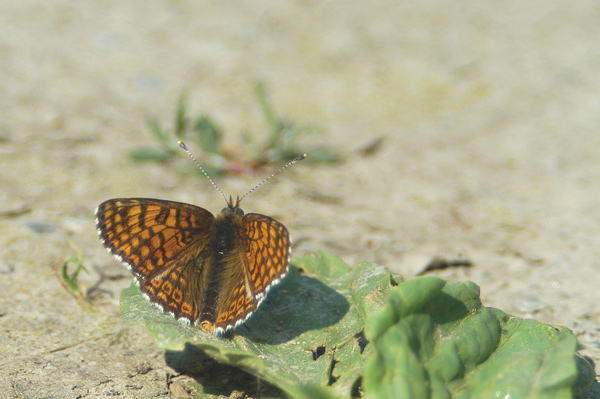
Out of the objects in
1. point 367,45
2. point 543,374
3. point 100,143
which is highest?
point 543,374

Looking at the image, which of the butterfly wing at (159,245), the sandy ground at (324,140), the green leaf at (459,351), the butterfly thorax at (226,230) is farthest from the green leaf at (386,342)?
the sandy ground at (324,140)

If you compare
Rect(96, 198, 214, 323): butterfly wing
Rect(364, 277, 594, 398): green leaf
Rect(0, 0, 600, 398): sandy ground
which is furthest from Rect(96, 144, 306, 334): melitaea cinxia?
Rect(364, 277, 594, 398): green leaf

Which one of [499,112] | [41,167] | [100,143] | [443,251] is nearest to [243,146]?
[100,143]

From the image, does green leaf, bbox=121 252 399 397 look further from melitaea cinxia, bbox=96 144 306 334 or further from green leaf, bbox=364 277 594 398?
green leaf, bbox=364 277 594 398

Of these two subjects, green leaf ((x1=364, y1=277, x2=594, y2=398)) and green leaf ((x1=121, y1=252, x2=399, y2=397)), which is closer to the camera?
green leaf ((x1=364, y1=277, x2=594, y2=398))

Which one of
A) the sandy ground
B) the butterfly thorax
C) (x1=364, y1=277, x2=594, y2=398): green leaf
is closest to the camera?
(x1=364, y1=277, x2=594, y2=398): green leaf

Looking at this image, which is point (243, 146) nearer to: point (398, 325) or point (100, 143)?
point (100, 143)

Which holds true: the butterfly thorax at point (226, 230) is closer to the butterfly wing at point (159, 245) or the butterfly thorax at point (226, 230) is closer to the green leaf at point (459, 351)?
the butterfly wing at point (159, 245)
